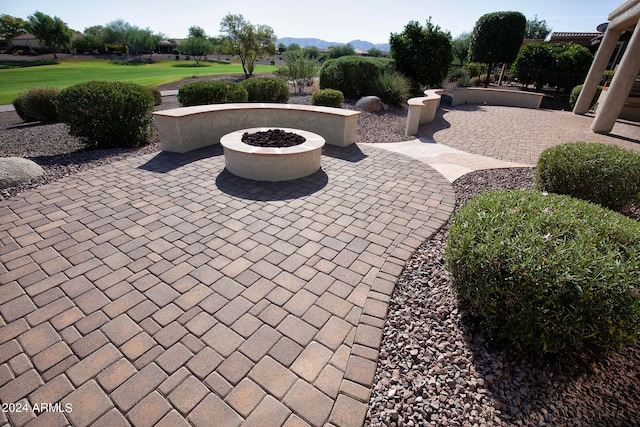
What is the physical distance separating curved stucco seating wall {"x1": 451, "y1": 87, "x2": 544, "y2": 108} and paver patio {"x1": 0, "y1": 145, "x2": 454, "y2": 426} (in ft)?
44.8

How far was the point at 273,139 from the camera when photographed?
615cm

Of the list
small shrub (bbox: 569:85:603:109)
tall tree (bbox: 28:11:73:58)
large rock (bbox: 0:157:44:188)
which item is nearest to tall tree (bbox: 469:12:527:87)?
small shrub (bbox: 569:85:603:109)

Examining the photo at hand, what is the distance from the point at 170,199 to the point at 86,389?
3.14 m

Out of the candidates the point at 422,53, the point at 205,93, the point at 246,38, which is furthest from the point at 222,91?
the point at 246,38

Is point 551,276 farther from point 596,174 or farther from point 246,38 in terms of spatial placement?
point 246,38

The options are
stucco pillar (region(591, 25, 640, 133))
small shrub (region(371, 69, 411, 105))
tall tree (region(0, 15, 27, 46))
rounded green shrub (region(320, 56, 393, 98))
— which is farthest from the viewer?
tall tree (region(0, 15, 27, 46))

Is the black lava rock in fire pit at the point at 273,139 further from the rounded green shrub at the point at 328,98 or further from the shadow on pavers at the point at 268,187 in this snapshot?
the rounded green shrub at the point at 328,98

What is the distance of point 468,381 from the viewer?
2.17 m

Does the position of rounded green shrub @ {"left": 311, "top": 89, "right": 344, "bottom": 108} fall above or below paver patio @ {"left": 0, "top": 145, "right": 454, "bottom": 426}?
above

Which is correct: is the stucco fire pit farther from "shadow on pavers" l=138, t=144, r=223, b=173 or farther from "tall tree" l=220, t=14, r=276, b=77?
"tall tree" l=220, t=14, r=276, b=77

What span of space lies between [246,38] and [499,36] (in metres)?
24.9

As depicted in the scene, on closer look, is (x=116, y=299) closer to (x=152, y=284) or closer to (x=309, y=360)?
(x=152, y=284)

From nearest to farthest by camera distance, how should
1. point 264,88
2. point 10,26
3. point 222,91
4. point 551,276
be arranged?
1. point 551,276
2. point 222,91
3. point 264,88
4. point 10,26

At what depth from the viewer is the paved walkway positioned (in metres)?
2.02
